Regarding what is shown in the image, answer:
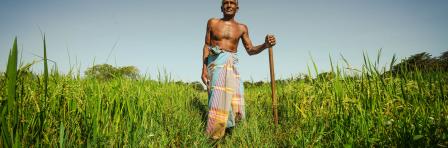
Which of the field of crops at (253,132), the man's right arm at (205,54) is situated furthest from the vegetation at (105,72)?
the man's right arm at (205,54)

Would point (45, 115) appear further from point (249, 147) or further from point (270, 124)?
point (270, 124)

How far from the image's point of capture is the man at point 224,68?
333 cm

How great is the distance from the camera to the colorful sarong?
10.8 ft

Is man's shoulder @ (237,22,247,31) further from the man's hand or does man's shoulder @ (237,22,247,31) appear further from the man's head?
the man's hand

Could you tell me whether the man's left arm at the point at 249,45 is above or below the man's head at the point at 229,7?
below

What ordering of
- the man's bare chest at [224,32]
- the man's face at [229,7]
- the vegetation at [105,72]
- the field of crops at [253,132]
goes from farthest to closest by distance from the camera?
the man's face at [229,7] → the man's bare chest at [224,32] → the vegetation at [105,72] → the field of crops at [253,132]

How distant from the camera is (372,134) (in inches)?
77.3

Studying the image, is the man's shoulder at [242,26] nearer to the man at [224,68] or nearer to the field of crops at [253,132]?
the man at [224,68]

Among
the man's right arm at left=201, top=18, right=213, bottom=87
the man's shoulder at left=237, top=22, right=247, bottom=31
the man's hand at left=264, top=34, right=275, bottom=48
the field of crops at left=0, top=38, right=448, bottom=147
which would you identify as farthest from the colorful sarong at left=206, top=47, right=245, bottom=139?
the man's shoulder at left=237, top=22, right=247, bottom=31

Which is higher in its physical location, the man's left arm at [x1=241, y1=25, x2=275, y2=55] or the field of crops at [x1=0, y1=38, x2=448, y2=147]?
the man's left arm at [x1=241, y1=25, x2=275, y2=55]

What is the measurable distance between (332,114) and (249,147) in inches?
30.8

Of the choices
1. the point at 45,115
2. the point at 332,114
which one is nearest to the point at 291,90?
the point at 332,114

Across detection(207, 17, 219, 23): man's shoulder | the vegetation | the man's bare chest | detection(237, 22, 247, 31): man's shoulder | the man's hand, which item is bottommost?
the vegetation

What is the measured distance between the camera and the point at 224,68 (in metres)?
3.54
